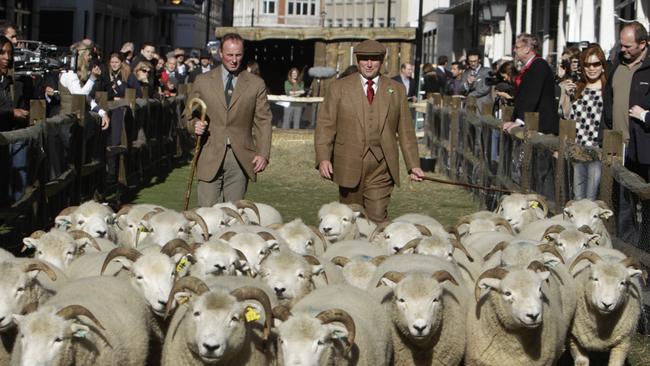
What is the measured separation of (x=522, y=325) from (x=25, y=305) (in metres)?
2.91

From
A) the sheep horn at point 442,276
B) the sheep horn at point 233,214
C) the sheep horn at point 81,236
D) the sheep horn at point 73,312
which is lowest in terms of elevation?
the sheep horn at point 73,312

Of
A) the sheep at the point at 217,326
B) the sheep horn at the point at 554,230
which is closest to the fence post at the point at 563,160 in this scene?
the sheep horn at the point at 554,230

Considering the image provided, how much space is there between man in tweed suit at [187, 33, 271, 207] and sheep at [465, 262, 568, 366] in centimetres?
331

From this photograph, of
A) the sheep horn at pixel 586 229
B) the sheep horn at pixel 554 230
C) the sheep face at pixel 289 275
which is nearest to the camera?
the sheep face at pixel 289 275

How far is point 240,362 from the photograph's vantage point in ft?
23.9

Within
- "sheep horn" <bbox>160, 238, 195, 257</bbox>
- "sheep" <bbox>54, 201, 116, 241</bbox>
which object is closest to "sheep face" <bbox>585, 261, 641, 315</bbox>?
"sheep horn" <bbox>160, 238, 195, 257</bbox>

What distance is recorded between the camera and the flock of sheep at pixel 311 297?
23.2 feet

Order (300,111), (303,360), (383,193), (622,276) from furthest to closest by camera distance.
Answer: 1. (300,111)
2. (383,193)
3. (622,276)
4. (303,360)

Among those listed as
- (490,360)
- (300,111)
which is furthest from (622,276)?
(300,111)

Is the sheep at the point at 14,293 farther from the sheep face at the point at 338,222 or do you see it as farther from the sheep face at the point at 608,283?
the sheep face at the point at 338,222

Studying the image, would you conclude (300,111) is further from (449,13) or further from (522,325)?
(449,13)

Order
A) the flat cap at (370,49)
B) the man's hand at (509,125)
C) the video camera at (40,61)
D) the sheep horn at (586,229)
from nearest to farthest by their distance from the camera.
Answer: the sheep horn at (586,229)
the flat cap at (370,49)
the man's hand at (509,125)
the video camera at (40,61)

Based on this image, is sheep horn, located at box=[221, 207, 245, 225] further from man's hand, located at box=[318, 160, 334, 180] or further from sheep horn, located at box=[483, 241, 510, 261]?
sheep horn, located at box=[483, 241, 510, 261]

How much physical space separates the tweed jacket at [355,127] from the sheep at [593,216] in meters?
1.35
